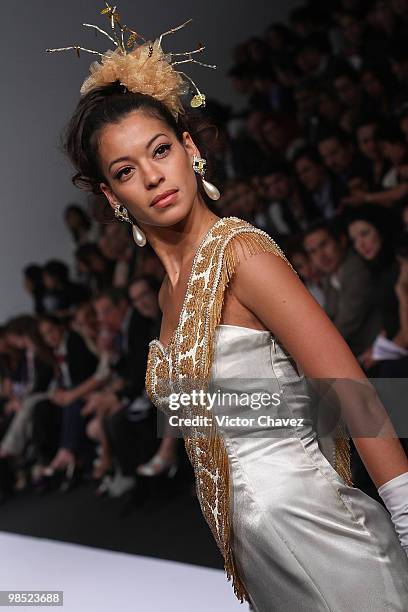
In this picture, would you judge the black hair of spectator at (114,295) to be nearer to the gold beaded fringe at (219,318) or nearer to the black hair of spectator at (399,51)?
the black hair of spectator at (399,51)

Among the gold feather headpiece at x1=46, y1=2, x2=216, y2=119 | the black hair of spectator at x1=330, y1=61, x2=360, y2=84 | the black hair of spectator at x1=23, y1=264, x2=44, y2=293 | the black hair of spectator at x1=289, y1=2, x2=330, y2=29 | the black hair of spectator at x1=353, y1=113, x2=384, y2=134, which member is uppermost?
the black hair of spectator at x1=289, y1=2, x2=330, y2=29

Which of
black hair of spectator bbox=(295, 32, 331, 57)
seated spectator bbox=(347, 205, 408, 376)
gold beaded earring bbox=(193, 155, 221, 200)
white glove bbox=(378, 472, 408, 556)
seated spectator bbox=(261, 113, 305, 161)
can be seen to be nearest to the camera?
white glove bbox=(378, 472, 408, 556)

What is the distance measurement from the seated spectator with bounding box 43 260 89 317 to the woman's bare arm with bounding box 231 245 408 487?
5.23 m

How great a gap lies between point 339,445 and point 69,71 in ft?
15.3

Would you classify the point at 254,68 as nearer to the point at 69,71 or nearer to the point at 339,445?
the point at 69,71

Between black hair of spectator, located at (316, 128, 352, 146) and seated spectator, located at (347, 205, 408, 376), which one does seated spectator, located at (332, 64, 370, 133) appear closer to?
black hair of spectator, located at (316, 128, 352, 146)

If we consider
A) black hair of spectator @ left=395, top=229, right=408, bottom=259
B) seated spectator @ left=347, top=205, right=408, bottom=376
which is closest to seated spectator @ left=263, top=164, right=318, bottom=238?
seated spectator @ left=347, top=205, right=408, bottom=376

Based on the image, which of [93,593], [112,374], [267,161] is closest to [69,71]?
[267,161]

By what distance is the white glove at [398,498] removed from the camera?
1.33 metres

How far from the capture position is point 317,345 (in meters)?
1.37

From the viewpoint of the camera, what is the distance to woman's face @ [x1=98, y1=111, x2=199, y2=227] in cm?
157

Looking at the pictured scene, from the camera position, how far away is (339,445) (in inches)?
60.7

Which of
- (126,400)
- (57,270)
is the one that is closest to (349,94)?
(126,400)

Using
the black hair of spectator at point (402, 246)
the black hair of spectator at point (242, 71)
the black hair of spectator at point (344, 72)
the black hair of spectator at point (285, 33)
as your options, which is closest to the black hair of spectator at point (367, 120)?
the black hair of spectator at point (344, 72)
